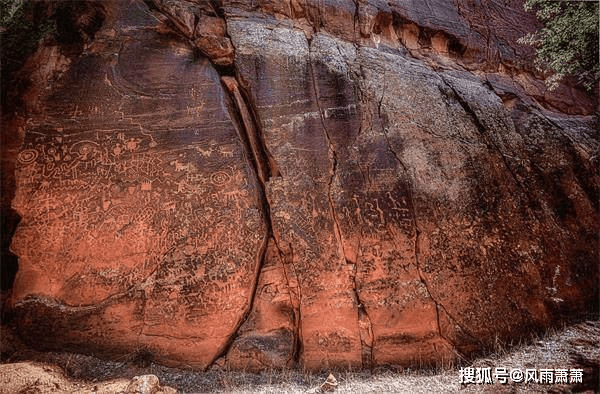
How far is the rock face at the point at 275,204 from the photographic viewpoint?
4117mm

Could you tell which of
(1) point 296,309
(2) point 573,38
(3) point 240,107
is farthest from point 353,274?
(2) point 573,38

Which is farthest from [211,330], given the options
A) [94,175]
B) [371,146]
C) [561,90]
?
[561,90]

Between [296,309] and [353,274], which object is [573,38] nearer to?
[353,274]

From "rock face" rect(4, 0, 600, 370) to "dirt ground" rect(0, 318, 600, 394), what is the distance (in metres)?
0.17

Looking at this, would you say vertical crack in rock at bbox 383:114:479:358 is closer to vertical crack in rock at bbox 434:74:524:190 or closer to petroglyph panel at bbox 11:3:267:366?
vertical crack in rock at bbox 434:74:524:190

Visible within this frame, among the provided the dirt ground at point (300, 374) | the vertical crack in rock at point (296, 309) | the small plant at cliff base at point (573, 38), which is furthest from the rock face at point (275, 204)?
the small plant at cliff base at point (573, 38)

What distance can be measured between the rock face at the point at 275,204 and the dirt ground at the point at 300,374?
0.17 meters

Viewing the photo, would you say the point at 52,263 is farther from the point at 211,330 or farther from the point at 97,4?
the point at 97,4

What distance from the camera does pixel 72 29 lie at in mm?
4934

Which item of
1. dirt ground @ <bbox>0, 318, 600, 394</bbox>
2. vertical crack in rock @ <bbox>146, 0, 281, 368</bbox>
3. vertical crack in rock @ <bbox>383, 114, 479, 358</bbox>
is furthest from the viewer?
vertical crack in rock @ <bbox>146, 0, 281, 368</bbox>

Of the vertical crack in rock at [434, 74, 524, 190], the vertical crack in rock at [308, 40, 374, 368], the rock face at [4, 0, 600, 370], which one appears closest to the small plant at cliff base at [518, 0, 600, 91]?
the rock face at [4, 0, 600, 370]

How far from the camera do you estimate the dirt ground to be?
11.4 ft

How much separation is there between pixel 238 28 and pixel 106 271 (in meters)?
4.26

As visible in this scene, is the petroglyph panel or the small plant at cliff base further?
the small plant at cliff base
